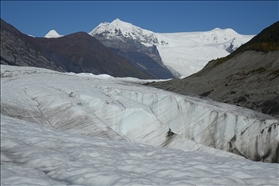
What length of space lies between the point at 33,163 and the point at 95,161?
1.37 m

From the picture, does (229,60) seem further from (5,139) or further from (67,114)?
(5,139)

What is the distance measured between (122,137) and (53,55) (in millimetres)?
146101

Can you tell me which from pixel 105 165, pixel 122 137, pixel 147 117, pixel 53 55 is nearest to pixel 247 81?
pixel 147 117

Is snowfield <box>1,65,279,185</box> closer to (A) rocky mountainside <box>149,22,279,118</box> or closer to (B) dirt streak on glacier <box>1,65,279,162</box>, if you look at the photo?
(B) dirt streak on glacier <box>1,65,279,162</box>

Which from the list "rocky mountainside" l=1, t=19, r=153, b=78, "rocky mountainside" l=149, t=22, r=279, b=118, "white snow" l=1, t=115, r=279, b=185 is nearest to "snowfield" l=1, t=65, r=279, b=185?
"white snow" l=1, t=115, r=279, b=185

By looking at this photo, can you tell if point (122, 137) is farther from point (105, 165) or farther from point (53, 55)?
point (53, 55)

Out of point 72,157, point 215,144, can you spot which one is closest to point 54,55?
point 215,144

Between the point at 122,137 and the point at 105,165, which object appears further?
the point at 122,137

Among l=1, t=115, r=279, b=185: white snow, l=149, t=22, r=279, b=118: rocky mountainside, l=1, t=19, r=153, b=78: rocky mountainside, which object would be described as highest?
l=1, t=19, r=153, b=78: rocky mountainside

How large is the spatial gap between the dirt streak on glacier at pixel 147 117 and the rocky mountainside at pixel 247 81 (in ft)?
6.67

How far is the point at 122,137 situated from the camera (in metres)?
17.1

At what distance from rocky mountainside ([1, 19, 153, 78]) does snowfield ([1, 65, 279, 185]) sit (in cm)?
9104

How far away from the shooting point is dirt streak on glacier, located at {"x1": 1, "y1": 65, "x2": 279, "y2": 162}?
59.6ft

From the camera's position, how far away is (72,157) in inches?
338
